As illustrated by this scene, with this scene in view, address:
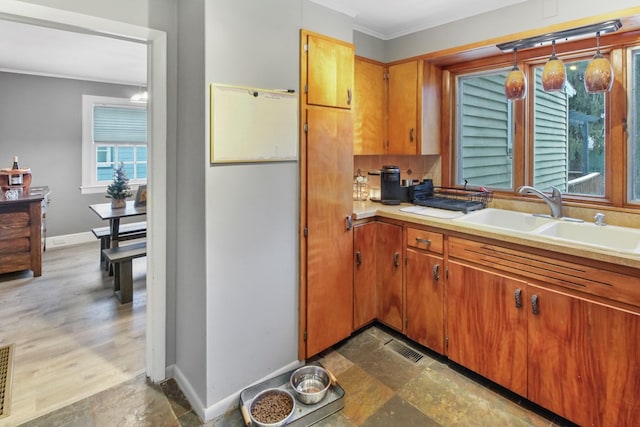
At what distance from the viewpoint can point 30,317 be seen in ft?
9.64

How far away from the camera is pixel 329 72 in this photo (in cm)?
221

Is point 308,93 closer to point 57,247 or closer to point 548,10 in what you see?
point 548,10

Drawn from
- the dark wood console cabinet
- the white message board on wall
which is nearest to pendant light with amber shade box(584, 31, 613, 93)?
the white message board on wall

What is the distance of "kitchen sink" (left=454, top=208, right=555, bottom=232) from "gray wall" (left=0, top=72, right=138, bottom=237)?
5.30 meters

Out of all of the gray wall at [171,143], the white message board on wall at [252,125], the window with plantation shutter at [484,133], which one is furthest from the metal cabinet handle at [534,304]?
the gray wall at [171,143]

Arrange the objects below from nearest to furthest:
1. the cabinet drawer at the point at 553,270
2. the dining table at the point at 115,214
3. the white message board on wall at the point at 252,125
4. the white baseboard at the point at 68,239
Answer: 1. the cabinet drawer at the point at 553,270
2. the white message board on wall at the point at 252,125
3. the dining table at the point at 115,214
4. the white baseboard at the point at 68,239

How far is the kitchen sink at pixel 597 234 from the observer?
188cm

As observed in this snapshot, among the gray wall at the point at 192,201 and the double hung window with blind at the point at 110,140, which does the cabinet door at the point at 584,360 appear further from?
the double hung window with blind at the point at 110,140

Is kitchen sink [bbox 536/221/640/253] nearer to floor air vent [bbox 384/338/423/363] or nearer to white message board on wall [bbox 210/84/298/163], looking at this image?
floor air vent [bbox 384/338/423/363]

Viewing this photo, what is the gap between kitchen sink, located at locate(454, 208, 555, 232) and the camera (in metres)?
2.28

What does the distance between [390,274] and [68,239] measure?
16.0 feet

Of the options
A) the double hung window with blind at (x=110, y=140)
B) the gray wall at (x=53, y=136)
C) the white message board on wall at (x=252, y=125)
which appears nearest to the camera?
the white message board on wall at (x=252, y=125)

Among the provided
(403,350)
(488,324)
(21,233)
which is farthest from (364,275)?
(21,233)

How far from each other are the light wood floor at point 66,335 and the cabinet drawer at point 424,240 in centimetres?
197
